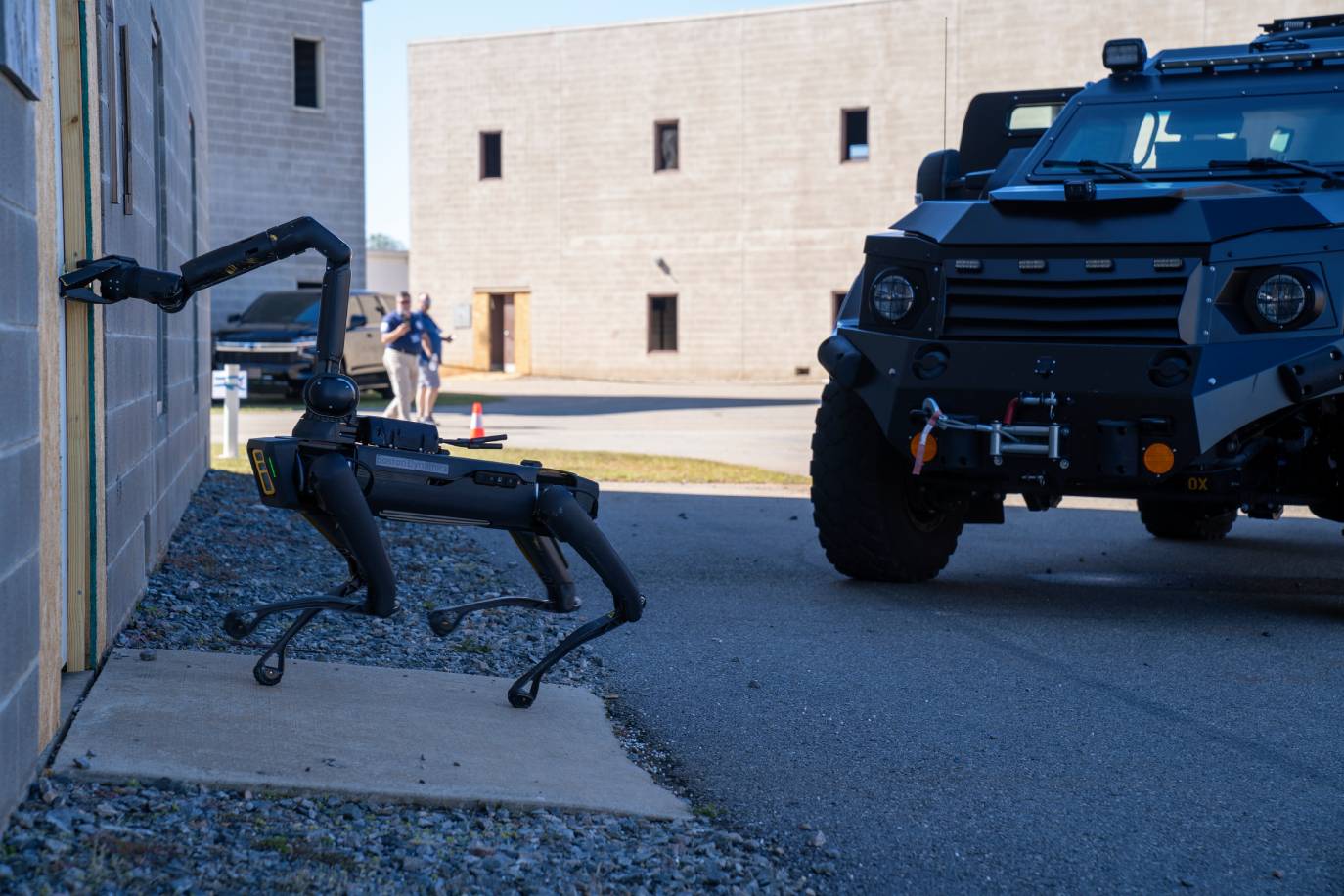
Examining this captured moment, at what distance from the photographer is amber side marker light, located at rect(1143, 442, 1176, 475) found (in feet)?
23.7

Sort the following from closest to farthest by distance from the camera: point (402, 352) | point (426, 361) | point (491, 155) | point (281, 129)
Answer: point (402, 352) < point (426, 361) < point (281, 129) < point (491, 155)

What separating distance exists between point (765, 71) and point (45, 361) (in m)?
37.6

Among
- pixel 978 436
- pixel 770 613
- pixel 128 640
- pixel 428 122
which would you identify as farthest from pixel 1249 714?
pixel 428 122

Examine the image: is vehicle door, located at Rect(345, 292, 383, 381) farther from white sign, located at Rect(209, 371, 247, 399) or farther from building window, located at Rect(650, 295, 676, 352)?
building window, located at Rect(650, 295, 676, 352)

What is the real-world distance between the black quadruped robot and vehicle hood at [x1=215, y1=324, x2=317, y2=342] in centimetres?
2154

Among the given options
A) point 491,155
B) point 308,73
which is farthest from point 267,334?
point 491,155

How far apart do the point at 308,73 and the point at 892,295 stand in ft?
94.5

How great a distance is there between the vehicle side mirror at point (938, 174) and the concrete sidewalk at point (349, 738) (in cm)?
462

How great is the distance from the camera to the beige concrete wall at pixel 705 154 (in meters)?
38.5

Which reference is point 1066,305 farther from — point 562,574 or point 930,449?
point 562,574

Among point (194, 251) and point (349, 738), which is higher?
point (194, 251)

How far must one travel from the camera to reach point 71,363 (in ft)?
17.2

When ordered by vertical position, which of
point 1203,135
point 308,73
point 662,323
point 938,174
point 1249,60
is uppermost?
point 308,73

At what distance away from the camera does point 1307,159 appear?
27.1ft
